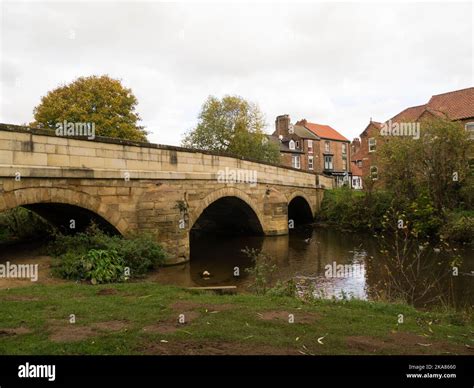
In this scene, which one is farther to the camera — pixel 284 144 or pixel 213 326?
pixel 284 144

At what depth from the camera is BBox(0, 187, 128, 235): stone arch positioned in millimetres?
8461

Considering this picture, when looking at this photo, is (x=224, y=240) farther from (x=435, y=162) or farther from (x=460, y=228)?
(x=435, y=162)

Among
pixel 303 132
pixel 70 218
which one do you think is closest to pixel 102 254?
pixel 70 218

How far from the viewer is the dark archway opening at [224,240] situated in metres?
11.6

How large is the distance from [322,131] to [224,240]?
1283 inches

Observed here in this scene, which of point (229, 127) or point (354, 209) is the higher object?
point (229, 127)

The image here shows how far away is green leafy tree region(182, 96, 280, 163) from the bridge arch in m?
6.87

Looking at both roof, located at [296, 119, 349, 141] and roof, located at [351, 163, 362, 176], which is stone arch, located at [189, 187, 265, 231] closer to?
roof, located at [296, 119, 349, 141]

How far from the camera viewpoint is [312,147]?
1777 inches

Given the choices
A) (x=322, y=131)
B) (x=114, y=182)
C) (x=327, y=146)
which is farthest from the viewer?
(x=322, y=131)

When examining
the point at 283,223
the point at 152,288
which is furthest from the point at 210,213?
the point at 152,288

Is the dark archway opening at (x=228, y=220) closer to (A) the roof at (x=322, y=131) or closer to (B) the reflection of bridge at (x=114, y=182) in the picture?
(B) the reflection of bridge at (x=114, y=182)

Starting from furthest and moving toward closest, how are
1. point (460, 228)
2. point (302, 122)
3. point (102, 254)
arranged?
1. point (302, 122)
2. point (460, 228)
3. point (102, 254)

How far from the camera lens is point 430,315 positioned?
6082 mm
